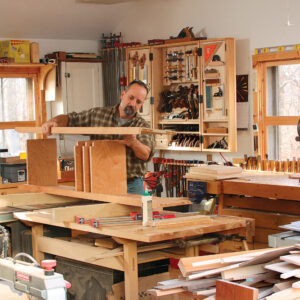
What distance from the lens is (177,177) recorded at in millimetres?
7852

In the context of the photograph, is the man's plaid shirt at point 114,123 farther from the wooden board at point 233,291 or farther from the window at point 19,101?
the window at point 19,101

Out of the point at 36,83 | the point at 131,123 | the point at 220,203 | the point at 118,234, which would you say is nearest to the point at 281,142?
the point at 220,203

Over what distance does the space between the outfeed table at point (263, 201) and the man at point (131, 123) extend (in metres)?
1.02

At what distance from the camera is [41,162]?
4648mm

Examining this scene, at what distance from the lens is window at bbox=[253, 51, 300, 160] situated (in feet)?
22.8

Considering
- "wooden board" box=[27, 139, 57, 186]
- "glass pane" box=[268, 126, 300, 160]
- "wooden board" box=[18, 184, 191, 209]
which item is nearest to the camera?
"wooden board" box=[18, 184, 191, 209]

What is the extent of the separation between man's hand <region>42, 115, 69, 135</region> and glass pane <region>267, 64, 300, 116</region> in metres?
3.23

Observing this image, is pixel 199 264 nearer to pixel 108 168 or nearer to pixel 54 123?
pixel 108 168

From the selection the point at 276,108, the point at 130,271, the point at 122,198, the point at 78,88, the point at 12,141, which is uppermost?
the point at 78,88

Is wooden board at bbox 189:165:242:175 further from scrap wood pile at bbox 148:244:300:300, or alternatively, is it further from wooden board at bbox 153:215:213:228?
scrap wood pile at bbox 148:244:300:300

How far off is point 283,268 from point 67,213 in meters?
1.71

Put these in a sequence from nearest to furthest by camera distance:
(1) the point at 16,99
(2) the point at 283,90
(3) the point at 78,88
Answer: (2) the point at 283,90, (1) the point at 16,99, (3) the point at 78,88

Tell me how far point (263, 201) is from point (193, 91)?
2.91 meters

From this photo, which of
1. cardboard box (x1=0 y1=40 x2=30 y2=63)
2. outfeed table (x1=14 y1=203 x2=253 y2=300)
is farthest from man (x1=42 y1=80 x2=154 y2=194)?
cardboard box (x1=0 y1=40 x2=30 y2=63)
